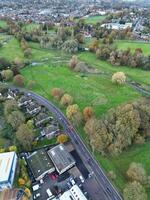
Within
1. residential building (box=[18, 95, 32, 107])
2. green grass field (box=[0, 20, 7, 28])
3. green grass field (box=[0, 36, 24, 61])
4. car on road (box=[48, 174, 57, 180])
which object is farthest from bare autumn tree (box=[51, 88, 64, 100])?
green grass field (box=[0, 20, 7, 28])

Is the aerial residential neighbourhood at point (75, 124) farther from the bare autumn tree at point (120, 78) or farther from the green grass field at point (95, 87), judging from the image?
the bare autumn tree at point (120, 78)

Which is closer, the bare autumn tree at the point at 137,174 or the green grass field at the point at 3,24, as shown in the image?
the bare autumn tree at the point at 137,174

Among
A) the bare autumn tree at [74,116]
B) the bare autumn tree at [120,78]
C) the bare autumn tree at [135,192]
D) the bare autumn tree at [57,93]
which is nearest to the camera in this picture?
the bare autumn tree at [135,192]

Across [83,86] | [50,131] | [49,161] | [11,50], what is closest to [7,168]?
[49,161]

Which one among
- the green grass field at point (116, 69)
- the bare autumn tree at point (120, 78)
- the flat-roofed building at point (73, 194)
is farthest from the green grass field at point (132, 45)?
the flat-roofed building at point (73, 194)

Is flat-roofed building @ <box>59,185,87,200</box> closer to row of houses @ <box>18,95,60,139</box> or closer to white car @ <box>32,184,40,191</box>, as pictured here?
white car @ <box>32,184,40,191</box>

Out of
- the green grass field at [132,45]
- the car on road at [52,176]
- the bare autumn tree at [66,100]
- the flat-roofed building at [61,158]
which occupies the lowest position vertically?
the car on road at [52,176]

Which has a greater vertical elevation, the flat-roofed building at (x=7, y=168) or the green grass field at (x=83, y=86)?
the green grass field at (x=83, y=86)
